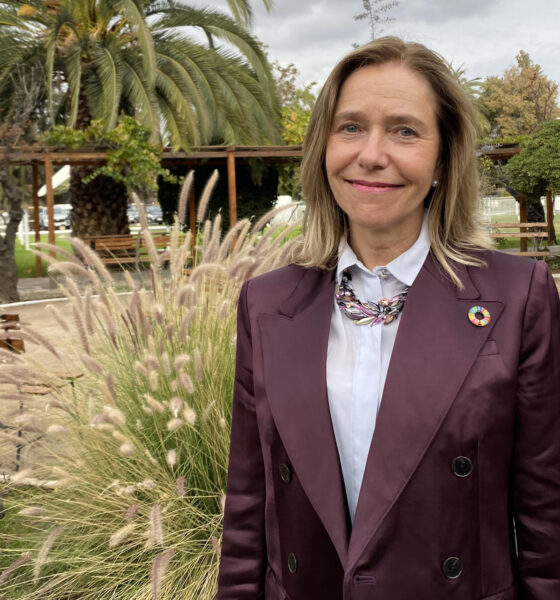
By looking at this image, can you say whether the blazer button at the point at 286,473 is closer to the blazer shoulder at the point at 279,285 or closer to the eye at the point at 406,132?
the blazer shoulder at the point at 279,285

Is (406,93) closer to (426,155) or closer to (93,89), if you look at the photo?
(426,155)

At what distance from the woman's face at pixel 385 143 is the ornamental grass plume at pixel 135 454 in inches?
54.2

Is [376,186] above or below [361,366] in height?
above

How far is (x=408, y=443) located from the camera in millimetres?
1465

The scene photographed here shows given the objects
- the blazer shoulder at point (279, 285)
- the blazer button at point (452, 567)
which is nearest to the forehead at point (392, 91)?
the blazer shoulder at point (279, 285)

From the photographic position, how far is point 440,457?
57.4 inches

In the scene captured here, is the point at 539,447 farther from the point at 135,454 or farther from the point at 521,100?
the point at 521,100

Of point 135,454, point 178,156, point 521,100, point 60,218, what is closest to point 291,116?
point 178,156

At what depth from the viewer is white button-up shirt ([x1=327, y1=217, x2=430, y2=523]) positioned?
5.18 feet

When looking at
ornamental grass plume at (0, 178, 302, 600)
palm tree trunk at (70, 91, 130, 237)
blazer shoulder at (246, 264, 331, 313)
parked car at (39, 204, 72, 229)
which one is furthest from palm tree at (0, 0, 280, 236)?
parked car at (39, 204, 72, 229)

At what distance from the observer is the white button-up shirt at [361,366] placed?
5.18 ft

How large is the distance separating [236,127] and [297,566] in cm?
1601

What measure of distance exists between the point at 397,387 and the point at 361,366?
0.12 metres

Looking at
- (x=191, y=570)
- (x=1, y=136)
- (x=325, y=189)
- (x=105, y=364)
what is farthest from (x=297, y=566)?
(x=1, y=136)
